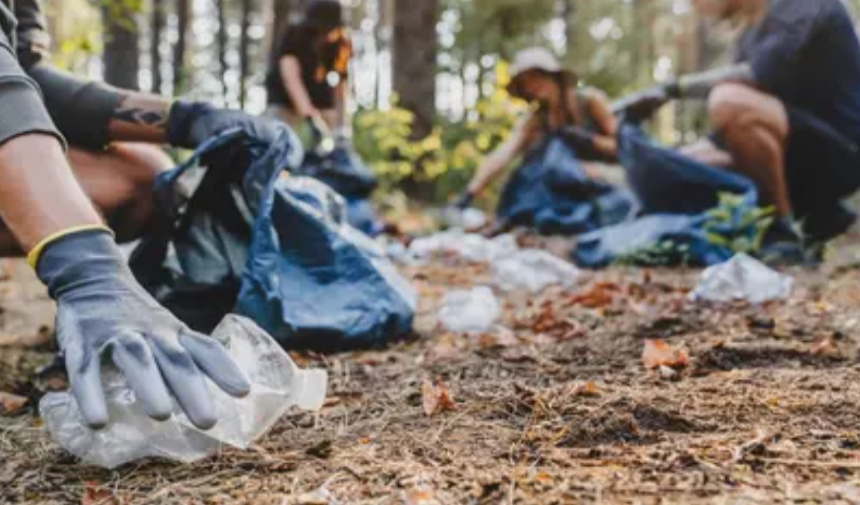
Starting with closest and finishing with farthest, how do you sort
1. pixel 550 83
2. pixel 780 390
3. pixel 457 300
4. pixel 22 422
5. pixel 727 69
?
pixel 780 390 < pixel 22 422 < pixel 457 300 < pixel 727 69 < pixel 550 83

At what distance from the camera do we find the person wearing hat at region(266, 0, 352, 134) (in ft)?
17.9

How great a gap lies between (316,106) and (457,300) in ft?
11.1

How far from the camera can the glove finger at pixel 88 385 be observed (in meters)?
1.14

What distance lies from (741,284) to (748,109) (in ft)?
→ 4.37

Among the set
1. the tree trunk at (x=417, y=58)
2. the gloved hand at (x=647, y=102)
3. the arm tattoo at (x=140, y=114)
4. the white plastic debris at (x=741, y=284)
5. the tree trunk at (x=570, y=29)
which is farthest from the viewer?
the tree trunk at (x=570, y=29)

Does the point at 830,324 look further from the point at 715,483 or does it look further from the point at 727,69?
the point at 727,69

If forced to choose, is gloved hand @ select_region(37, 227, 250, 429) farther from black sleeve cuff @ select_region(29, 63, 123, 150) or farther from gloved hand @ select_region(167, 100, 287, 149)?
black sleeve cuff @ select_region(29, 63, 123, 150)

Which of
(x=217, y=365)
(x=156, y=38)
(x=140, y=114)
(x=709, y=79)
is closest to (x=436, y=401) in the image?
(x=217, y=365)

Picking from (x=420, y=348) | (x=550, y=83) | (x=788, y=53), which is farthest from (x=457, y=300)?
(x=550, y=83)

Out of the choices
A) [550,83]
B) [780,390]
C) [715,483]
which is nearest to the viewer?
[715,483]

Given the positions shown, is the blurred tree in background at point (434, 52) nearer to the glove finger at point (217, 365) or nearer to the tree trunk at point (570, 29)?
the tree trunk at point (570, 29)

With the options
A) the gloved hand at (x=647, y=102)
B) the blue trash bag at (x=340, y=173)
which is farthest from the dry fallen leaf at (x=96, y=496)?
the blue trash bag at (x=340, y=173)

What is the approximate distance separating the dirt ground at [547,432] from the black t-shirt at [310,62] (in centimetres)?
366

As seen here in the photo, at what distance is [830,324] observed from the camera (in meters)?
2.28
